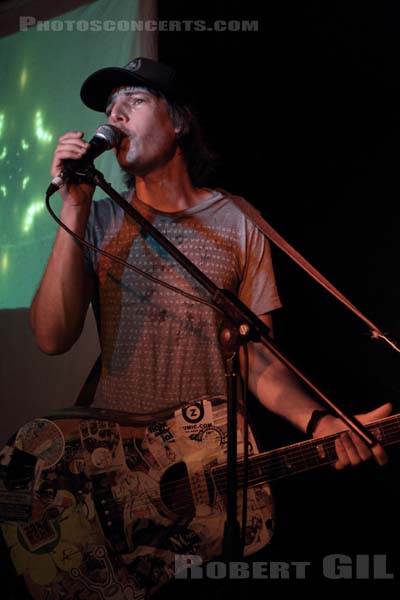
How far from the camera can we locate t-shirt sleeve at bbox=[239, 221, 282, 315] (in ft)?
6.29

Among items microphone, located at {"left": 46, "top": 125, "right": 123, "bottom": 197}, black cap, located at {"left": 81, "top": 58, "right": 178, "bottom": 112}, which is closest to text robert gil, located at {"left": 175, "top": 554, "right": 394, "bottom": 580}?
microphone, located at {"left": 46, "top": 125, "right": 123, "bottom": 197}

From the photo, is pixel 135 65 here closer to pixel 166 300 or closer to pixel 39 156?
pixel 39 156

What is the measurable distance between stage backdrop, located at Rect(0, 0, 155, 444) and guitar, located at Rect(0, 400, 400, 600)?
65cm

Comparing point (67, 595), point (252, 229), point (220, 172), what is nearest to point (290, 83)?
point (220, 172)

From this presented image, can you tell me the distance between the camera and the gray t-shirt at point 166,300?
183 centimetres

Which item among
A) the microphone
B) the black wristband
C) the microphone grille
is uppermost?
the microphone grille

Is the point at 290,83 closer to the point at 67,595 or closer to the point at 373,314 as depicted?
the point at 373,314

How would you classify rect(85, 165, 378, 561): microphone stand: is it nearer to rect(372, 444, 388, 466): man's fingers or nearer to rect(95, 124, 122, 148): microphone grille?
rect(372, 444, 388, 466): man's fingers

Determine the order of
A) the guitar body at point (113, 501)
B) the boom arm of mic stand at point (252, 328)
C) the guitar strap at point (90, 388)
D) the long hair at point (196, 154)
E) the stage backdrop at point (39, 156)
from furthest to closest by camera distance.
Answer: the stage backdrop at point (39, 156)
the long hair at point (196, 154)
the guitar strap at point (90, 388)
the guitar body at point (113, 501)
the boom arm of mic stand at point (252, 328)

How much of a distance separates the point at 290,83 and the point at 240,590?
186 centimetres

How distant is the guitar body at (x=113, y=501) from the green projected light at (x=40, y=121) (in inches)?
36.0

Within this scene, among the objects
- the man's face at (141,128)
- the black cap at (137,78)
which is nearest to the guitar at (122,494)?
the man's face at (141,128)

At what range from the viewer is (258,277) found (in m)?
1.96

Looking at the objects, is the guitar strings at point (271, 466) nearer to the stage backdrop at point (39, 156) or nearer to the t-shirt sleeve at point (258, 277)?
the t-shirt sleeve at point (258, 277)
